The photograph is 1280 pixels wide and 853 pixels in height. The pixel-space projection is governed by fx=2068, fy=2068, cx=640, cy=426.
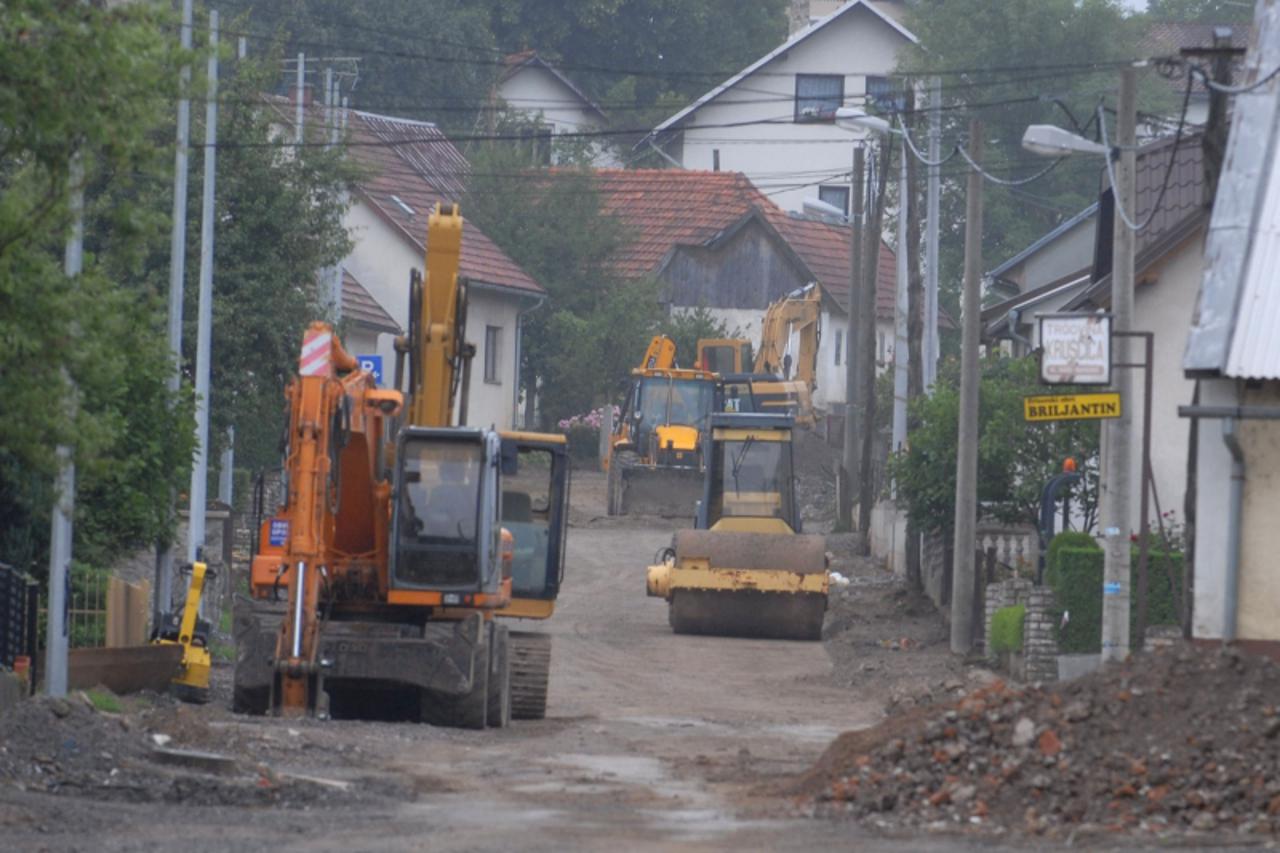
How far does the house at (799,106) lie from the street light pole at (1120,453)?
5598cm

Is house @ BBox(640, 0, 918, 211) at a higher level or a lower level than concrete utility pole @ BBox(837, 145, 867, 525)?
higher

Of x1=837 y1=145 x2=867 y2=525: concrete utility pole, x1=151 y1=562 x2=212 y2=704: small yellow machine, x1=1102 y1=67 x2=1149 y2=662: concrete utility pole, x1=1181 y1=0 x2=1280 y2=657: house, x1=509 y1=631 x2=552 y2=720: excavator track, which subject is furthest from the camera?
x1=837 y1=145 x2=867 y2=525: concrete utility pole

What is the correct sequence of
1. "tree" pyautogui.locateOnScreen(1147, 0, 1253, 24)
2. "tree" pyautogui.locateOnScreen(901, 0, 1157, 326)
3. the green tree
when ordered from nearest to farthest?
the green tree
"tree" pyautogui.locateOnScreen(901, 0, 1157, 326)
"tree" pyautogui.locateOnScreen(1147, 0, 1253, 24)

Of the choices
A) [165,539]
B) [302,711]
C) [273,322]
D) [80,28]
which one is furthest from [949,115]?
[80,28]

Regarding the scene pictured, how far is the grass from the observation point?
18.8 meters

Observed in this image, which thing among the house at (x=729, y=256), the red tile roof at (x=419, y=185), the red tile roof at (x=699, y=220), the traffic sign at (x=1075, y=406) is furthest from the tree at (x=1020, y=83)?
the traffic sign at (x=1075, y=406)

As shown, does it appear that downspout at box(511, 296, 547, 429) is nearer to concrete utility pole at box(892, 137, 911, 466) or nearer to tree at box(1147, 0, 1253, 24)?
concrete utility pole at box(892, 137, 911, 466)

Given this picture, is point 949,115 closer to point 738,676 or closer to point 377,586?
point 738,676

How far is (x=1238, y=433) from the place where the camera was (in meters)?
15.3

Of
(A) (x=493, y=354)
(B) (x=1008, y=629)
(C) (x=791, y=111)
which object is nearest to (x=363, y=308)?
(A) (x=493, y=354)

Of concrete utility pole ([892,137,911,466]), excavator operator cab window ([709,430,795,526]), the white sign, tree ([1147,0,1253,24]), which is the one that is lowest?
excavator operator cab window ([709,430,795,526])

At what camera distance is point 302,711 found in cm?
1802

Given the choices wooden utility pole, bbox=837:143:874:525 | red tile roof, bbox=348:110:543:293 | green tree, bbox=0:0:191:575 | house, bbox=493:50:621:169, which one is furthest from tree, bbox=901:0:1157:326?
green tree, bbox=0:0:191:575

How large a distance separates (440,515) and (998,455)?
11.9 metres
